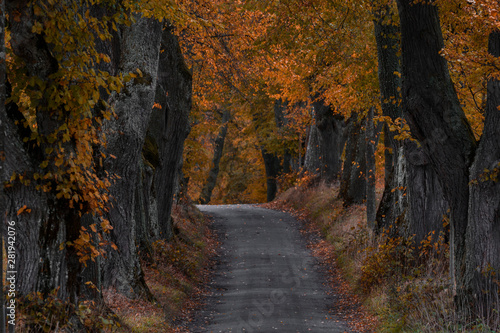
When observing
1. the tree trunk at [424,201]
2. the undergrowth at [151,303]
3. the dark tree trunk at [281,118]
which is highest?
the dark tree trunk at [281,118]

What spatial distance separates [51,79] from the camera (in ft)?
20.0

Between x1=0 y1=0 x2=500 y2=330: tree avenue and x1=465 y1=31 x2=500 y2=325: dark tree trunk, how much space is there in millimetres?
20

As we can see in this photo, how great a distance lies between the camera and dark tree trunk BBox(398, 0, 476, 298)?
7.68 metres

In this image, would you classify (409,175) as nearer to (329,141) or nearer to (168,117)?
(168,117)

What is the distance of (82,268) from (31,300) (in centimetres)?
80

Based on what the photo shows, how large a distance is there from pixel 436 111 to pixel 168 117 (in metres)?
7.81

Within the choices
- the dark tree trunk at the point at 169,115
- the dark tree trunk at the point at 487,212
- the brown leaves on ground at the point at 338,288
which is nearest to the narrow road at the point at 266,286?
the brown leaves on ground at the point at 338,288

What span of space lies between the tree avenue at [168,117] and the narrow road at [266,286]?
6.25 feet

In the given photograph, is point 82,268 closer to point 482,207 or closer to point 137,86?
Answer: point 137,86

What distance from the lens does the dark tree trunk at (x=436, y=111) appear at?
7.68m

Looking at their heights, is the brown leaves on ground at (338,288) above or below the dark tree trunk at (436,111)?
below

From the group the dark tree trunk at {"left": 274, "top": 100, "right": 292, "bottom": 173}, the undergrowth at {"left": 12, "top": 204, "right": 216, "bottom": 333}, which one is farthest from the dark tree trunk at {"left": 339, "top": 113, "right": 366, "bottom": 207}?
the dark tree trunk at {"left": 274, "top": 100, "right": 292, "bottom": 173}

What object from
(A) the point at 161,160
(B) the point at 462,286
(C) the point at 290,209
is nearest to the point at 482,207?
(B) the point at 462,286

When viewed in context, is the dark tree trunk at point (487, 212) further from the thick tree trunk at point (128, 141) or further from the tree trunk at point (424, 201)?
the thick tree trunk at point (128, 141)
